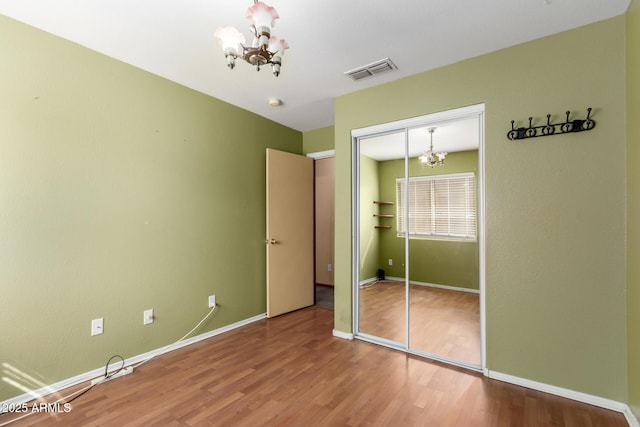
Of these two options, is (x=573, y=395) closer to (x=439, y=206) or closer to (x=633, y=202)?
(x=633, y=202)

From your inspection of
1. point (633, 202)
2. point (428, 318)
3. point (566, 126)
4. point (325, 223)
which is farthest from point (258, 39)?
point (325, 223)

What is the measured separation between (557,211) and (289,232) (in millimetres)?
2790

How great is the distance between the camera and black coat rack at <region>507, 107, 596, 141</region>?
1958 millimetres

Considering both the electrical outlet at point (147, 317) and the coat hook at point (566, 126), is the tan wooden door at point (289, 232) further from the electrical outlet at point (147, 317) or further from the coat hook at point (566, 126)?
the coat hook at point (566, 126)

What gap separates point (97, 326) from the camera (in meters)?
2.30

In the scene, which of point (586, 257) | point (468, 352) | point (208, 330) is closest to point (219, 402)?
point (208, 330)

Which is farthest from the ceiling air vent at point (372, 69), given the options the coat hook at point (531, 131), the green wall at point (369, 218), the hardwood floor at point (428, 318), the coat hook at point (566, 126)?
the hardwood floor at point (428, 318)

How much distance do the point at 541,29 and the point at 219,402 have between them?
3401mm

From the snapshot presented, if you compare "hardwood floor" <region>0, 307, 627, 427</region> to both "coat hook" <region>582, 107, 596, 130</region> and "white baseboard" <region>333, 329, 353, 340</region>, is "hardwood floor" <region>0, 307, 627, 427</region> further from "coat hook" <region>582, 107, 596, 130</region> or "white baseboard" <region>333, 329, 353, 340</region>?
"coat hook" <region>582, 107, 596, 130</region>

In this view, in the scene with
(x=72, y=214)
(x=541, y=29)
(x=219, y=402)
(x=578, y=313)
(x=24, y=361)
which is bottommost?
(x=219, y=402)

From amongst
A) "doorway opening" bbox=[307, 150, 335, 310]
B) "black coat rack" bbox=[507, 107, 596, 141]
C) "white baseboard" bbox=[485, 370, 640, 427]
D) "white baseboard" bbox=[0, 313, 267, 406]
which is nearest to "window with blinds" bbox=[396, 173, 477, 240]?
"black coat rack" bbox=[507, 107, 596, 141]

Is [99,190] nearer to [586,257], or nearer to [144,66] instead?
[144,66]

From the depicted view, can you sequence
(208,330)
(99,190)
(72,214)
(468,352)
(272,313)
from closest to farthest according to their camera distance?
(72,214) → (99,190) → (468,352) → (208,330) → (272,313)

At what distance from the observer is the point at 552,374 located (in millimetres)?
2051
